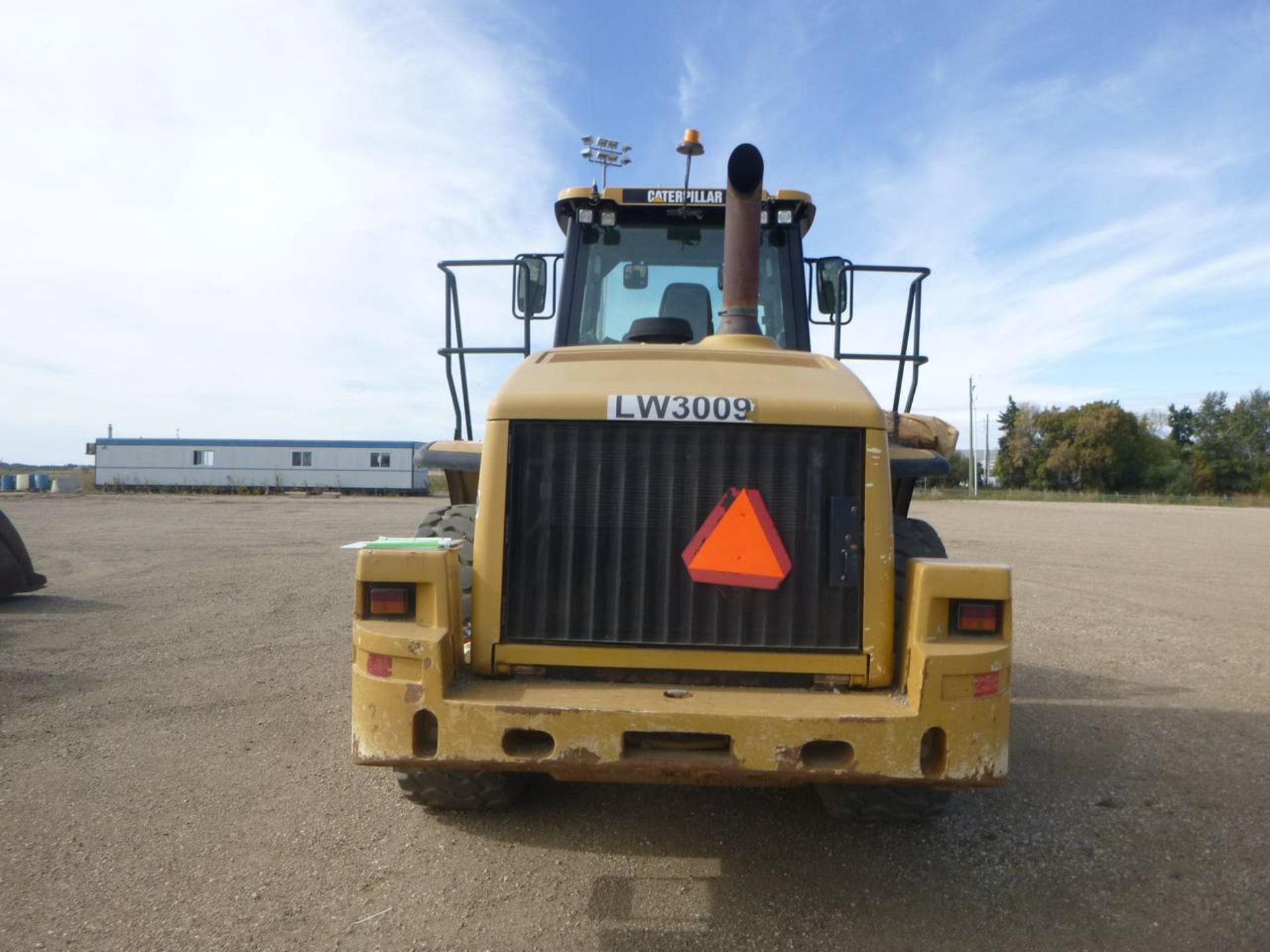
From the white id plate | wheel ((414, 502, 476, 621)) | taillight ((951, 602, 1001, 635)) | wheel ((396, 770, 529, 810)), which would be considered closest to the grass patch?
wheel ((414, 502, 476, 621))

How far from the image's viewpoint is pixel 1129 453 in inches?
2500

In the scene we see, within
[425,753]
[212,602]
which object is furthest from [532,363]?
[212,602]

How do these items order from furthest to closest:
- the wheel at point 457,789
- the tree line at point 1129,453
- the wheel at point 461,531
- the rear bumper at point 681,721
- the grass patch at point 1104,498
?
A: the tree line at point 1129,453 < the grass patch at point 1104,498 < the wheel at point 457,789 < the wheel at point 461,531 < the rear bumper at point 681,721

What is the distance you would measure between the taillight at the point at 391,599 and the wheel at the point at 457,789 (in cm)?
73

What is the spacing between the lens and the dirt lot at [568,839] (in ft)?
10.1

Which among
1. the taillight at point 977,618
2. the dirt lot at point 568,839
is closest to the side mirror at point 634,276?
the dirt lot at point 568,839

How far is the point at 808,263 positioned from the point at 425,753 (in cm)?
326

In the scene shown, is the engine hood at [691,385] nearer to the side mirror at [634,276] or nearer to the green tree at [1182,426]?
the side mirror at [634,276]

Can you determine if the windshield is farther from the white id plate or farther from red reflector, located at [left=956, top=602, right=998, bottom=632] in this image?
red reflector, located at [left=956, top=602, right=998, bottom=632]

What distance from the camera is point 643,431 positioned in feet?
10.9

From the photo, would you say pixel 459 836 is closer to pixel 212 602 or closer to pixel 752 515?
pixel 752 515

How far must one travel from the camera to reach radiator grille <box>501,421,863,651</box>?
3314 millimetres

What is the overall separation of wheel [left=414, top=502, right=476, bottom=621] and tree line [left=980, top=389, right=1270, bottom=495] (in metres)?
65.7

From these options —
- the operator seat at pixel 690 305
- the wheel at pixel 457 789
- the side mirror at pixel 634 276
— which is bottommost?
the wheel at pixel 457 789
